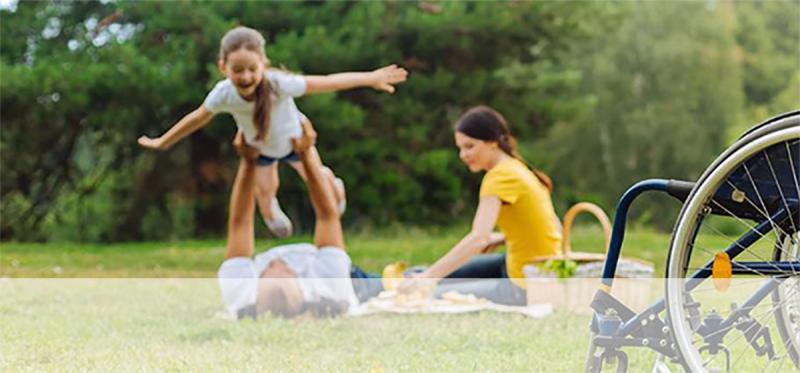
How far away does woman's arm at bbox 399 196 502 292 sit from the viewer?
4.20 m

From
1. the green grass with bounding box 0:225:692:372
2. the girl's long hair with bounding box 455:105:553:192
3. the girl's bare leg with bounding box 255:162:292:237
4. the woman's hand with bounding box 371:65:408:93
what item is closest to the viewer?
the green grass with bounding box 0:225:692:372

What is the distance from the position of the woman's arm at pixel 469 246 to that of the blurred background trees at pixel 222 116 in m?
6.43

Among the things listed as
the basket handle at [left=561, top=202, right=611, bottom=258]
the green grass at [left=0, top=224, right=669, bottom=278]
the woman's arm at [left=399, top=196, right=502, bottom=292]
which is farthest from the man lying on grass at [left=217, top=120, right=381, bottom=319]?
the green grass at [left=0, top=224, right=669, bottom=278]

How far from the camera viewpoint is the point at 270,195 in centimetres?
643

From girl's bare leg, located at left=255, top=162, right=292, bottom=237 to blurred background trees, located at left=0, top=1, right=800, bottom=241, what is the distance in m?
4.42

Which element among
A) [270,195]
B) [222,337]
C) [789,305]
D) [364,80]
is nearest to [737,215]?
[789,305]

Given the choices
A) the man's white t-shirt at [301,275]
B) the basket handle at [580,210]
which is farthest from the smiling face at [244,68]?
the basket handle at [580,210]

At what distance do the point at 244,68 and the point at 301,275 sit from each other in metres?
0.94

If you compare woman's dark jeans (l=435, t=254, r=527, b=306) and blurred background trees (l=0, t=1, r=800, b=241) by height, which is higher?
blurred background trees (l=0, t=1, r=800, b=241)

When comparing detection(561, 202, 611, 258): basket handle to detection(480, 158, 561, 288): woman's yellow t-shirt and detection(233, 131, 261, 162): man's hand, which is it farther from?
detection(233, 131, 261, 162): man's hand

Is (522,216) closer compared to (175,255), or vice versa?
(522,216)

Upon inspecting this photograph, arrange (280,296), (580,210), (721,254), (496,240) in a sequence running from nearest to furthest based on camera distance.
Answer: (721,254) → (280,296) → (580,210) → (496,240)

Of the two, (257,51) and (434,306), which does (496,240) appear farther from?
(257,51)

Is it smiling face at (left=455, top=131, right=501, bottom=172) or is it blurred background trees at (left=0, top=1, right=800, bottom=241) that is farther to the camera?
blurred background trees at (left=0, top=1, right=800, bottom=241)
